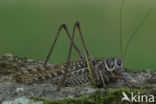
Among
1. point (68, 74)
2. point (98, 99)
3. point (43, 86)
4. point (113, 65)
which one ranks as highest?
point (113, 65)

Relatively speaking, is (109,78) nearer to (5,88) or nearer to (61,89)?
(61,89)

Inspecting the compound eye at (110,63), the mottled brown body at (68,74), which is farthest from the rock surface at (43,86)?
the compound eye at (110,63)

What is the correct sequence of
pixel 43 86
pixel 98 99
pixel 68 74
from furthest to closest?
pixel 68 74, pixel 43 86, pixel 98 99

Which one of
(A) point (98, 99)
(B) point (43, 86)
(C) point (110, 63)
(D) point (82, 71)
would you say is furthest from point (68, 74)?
Result: (A) point (98, 99)

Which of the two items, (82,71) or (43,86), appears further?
(82,71)

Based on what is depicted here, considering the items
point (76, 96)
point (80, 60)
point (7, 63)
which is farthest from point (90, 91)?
point (7, 63)

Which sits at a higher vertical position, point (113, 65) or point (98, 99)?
point (113, 65)

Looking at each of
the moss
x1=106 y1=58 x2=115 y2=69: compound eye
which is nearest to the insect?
x1=106 y1=58 x2=115 y2=69: compound eye

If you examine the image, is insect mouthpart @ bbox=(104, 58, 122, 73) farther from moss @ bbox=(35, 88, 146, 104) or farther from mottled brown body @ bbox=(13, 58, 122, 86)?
moss @ bbox=(35, 88, 146, 104)

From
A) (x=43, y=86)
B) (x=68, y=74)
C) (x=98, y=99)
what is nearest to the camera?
(x=98, y=99)

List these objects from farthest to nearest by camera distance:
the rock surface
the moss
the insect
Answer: the insect → the rock surface → the moss

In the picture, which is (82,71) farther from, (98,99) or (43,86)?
(98,99)
